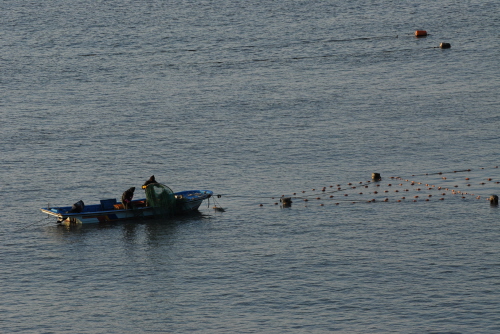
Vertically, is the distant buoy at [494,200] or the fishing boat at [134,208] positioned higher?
the fishing boat at [134,208]

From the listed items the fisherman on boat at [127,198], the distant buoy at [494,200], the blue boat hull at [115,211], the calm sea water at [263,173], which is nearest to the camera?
the calm sea water at [263,173]

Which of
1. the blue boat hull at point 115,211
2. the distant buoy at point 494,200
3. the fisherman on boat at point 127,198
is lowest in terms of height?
the distant buoy at point 494,200

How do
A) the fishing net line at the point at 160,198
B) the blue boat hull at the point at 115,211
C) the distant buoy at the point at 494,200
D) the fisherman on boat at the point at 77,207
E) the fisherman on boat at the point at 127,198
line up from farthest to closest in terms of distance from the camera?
the distant buoy at the point at 494,200, the fisherman on boat at the point at 127,198, the blue boat hull at the point at 115,211, the fishing net line at the point at 160,198, the fisherman on boat at the point at 77,207

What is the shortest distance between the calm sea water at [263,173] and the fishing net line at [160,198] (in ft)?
2.85

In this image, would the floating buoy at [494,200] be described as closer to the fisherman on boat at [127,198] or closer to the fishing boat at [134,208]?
the fishing boat at [134,208]

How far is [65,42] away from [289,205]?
7889cm

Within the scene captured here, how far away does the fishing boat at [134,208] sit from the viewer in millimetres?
48656

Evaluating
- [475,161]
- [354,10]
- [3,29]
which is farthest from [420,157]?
[3,29]

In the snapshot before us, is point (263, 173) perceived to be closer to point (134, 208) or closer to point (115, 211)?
point (134, 208)

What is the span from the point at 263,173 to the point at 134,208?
11820 mm

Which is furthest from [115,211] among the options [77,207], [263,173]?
[263,173]

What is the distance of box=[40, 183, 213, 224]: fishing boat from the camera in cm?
4866

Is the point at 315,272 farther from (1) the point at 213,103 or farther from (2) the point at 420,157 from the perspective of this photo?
(1) the point at 213,103

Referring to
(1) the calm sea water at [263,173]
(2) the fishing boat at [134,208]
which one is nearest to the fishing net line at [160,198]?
(2) the fishing boat at [134,208]
